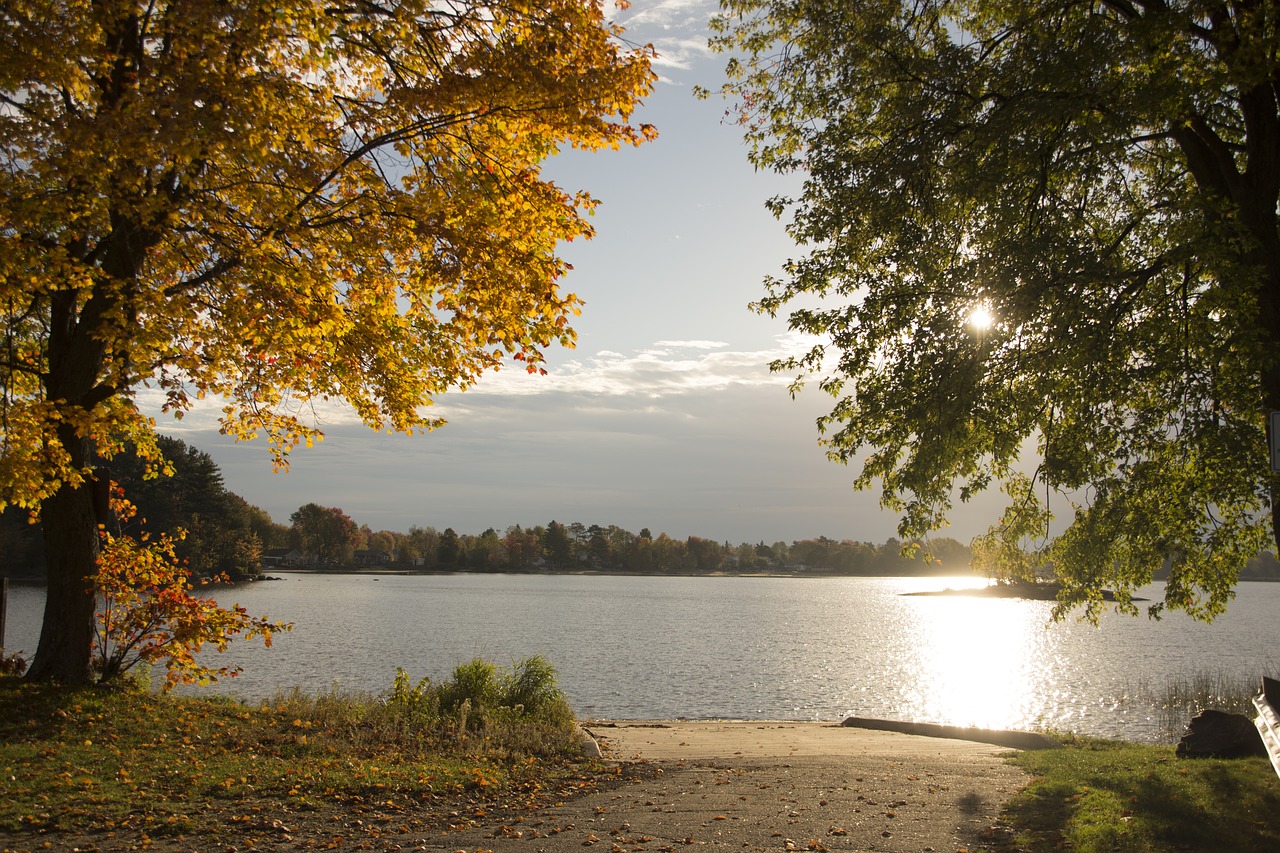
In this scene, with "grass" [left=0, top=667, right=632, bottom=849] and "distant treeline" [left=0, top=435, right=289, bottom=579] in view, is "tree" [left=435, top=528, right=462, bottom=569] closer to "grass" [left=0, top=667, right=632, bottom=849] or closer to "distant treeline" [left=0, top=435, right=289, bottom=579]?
"distant treeline" [left=0, top=435, right=289, bottom=579]

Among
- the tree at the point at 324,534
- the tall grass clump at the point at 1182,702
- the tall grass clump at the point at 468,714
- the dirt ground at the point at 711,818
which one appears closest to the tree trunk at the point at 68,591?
the tall grass clump at the point at 468,714

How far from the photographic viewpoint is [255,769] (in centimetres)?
943

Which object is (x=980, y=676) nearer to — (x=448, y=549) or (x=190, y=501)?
(x=190, y=501)

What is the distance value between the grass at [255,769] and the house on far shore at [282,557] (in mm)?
174597

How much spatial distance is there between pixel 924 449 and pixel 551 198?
583cm

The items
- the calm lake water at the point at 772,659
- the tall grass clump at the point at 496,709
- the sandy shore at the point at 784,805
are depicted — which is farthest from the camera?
the calm lake water at the point at 772,659

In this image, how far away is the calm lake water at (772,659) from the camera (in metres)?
26.5

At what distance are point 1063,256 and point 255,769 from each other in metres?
10.6

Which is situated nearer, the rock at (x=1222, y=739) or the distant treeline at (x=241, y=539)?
the rock at (x=1222, y=739)

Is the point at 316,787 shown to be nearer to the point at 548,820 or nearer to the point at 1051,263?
the point at 548,820

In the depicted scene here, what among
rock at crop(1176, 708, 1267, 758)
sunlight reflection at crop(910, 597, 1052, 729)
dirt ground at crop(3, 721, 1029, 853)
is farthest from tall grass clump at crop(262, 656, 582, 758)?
sunlight reflection at crop(910, 597, 1052, 729)

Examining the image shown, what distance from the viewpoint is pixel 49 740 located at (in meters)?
9.97

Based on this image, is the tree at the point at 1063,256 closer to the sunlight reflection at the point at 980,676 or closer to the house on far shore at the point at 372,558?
the sunlight reflection at the point at 980,676

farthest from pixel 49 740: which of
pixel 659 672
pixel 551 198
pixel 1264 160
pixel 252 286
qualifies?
pixel 659 672
